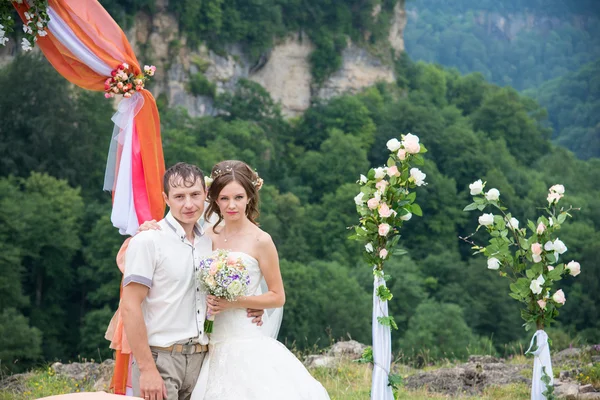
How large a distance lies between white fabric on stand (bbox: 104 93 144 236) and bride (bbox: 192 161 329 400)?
1134 mm

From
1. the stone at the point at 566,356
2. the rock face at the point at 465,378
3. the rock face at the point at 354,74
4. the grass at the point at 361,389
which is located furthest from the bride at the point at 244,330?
the rock face at the point at 354,74

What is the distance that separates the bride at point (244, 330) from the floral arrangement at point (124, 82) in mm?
1628

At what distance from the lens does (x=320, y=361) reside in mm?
10281

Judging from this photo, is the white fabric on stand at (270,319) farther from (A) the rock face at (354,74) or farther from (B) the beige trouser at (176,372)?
(A) the rock face at (354,74)

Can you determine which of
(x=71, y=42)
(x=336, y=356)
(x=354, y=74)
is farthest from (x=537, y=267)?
(x=354, y=74)

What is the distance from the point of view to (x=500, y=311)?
44.3 meters

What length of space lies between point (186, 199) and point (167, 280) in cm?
49

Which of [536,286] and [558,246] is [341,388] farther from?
[558,246]

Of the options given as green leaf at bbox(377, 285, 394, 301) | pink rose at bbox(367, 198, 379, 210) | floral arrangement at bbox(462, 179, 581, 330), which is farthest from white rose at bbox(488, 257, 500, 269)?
pink rose at bbox(367, 198, 379, 210)

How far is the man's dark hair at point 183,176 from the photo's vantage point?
548cm

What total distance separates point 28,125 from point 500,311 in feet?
77.6

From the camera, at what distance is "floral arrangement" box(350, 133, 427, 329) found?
698 cm

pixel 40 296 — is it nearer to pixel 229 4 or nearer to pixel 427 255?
pixel 427 255

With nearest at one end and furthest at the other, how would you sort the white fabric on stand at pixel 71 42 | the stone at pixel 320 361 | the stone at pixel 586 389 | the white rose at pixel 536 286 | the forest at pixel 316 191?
the white rose at pixel 536 286 < the white fabric on stand at pixel 71 42 < the stone at pixel 586 389 < the stone at pixel 320 361 < the forest at pixel 316 191
